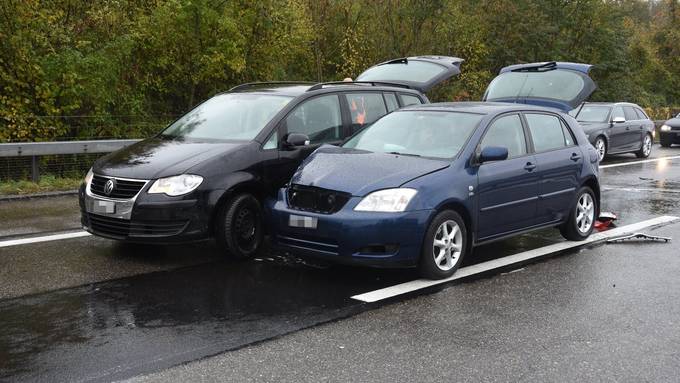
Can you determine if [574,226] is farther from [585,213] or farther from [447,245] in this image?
[447,245]

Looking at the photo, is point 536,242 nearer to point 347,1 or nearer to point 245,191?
point 245,191

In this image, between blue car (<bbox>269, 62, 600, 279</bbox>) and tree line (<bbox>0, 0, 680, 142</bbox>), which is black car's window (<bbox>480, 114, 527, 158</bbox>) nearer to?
blue car (<bbox>269, 62, 600, 279</bbox>)

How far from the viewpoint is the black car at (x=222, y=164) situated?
7.08 meters

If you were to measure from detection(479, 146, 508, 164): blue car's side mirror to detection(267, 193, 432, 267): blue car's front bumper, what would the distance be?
98 cm

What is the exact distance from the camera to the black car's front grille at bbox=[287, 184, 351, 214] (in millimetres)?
6582

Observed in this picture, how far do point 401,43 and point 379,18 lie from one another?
1.09 metres

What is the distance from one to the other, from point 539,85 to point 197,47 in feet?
27.7

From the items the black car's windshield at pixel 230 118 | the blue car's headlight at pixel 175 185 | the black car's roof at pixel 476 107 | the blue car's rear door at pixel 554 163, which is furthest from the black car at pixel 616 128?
the blue car's headlight at pixel 175 185

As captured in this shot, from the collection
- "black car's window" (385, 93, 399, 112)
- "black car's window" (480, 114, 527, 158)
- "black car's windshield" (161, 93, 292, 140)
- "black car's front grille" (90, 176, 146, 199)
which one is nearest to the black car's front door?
"black car's windshield" (161, 93, 292, 140)

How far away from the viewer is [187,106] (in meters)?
18.6

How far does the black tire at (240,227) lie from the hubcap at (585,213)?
366 cm

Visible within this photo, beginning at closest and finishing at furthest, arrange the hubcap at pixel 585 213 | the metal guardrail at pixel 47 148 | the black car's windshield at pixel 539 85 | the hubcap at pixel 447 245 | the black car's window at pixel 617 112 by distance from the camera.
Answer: the hubcap at pixel 447 245 < the hubcap at pixel 585 213 < the black car's windshield at pixel 539 85 < the metal guardrail at pixel 47 148 < the black car's window at pixel 617 112

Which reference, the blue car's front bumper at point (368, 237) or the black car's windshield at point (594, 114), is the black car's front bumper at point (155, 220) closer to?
the blue car's front bumper at point (368, 237)

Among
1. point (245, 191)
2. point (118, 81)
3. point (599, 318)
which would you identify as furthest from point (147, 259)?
→ point (118, 81)
